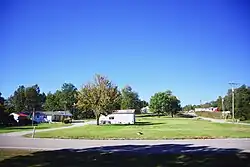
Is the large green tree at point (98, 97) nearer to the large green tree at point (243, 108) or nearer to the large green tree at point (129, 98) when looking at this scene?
the large green tree at point (243, 108)

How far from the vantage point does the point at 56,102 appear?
125 metres

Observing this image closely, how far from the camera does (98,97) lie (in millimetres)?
59625

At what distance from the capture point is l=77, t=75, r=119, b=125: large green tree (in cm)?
5934

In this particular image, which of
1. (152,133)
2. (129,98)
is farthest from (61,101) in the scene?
(152,133)

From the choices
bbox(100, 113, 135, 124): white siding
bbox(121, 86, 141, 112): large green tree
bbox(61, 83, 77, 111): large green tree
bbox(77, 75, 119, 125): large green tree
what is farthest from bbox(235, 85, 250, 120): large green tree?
A: bbox(61, 83, 77, 111): large green tree

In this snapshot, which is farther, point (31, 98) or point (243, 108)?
point (31, 98)

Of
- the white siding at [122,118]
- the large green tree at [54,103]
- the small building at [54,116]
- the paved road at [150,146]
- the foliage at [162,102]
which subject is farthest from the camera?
the foliage at [162,102]

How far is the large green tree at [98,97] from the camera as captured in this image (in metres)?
59.3

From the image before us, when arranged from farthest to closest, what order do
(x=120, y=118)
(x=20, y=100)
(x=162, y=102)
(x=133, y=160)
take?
(x=162, y=102) < (x=20, y=100) < (x=120, y=118) < (x=133, y=160)

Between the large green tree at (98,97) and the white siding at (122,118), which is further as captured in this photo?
the white siding at (122,118)

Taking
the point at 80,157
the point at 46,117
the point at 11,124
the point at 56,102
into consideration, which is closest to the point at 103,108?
the point at 11,124

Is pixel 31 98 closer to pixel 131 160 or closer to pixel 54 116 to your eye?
pixel 54 116

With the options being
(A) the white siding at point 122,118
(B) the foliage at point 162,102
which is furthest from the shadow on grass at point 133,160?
(B) the foliage at point 162,102

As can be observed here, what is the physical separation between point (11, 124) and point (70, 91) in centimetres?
6783
